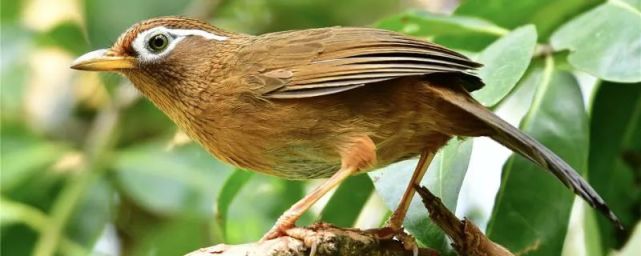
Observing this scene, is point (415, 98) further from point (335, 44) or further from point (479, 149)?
point (479, 149)

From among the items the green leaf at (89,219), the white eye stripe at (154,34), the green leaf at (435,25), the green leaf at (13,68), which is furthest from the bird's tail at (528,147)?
the green leaf at (13,68)

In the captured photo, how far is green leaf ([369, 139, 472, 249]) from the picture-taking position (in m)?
3.02

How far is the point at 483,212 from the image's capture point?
4.61 meters

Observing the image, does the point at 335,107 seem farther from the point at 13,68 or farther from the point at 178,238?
the point at 13,68

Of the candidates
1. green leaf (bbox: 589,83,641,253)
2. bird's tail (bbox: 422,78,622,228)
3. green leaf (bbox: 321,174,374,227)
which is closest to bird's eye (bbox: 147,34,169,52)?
green leaf (bbox: 321,174,374,227)

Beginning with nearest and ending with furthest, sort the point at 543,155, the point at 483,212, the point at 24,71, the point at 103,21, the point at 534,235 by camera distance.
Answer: the point at 543,155 < the point at 534,235 < the point at 483,212 < the point at 103,21 < the point at 24,71

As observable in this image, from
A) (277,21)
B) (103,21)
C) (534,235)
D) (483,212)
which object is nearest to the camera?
(534,235)

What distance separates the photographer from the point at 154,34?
134 inches

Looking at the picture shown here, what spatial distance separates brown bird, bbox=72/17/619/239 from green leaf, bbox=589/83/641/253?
848 mm

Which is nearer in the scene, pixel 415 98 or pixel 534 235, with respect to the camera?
pixel 415 98

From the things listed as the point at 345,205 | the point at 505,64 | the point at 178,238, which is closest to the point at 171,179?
the point at 178,238

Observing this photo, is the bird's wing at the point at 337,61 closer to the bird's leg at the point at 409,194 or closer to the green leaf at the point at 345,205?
the bird's leg at the point at 409,194

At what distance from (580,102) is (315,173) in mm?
959

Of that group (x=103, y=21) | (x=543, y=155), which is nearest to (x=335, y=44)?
(x=543, y=155)
